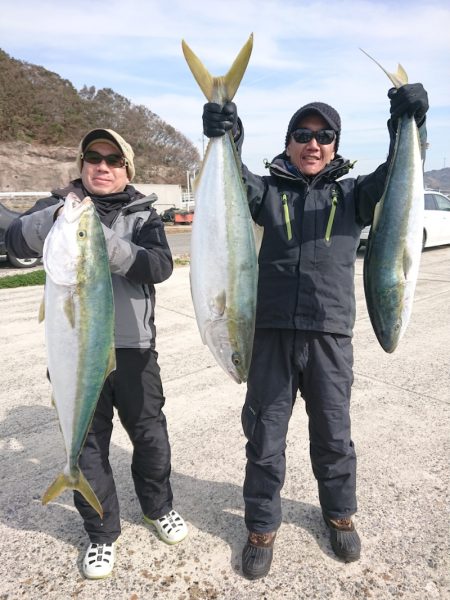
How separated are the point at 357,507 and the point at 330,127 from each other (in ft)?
7.07

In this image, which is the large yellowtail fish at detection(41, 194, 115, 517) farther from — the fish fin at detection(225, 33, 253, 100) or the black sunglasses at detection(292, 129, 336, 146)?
the black sunglasses at detection(292, 129, 336, 146)

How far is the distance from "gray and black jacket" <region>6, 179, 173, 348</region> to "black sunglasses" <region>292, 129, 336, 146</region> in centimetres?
83

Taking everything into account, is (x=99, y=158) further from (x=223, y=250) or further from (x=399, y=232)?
(x=399, y=232)

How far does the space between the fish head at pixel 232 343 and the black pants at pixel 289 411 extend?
399 mm

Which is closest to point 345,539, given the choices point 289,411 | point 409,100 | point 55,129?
point 289,411

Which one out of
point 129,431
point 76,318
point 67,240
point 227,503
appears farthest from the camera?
point 227,503

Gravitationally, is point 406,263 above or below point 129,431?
above

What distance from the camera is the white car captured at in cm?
1236

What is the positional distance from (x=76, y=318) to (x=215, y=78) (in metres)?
1.20

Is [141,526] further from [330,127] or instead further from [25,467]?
[330,127]

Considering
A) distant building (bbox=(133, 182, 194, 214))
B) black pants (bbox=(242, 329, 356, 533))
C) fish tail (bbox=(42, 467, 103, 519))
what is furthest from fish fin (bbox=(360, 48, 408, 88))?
distant building (bbox=(133, 182, 194, 214))

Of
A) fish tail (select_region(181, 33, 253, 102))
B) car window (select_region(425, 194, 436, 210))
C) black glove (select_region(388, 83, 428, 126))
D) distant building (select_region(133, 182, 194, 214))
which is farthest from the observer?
distant building (select_region(133, 182, 194, 214))

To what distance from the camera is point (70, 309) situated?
1.82 m

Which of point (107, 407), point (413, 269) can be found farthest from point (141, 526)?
point (413, 269)
